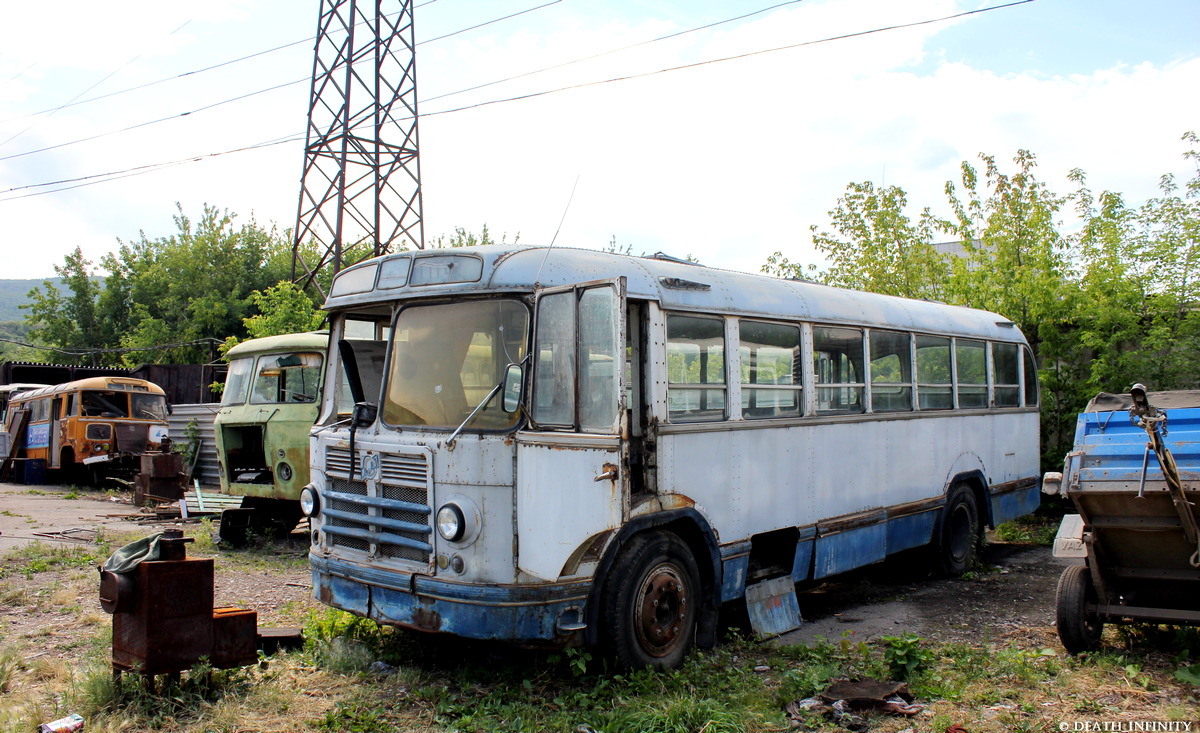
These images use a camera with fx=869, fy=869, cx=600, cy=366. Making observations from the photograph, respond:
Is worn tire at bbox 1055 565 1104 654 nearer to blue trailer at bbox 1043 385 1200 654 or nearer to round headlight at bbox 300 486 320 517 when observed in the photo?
blue trailer at bbox 1043 385 1200 654

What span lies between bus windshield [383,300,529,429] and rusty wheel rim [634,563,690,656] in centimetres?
144

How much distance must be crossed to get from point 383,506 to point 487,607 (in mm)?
1027

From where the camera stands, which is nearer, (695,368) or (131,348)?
(695,368)

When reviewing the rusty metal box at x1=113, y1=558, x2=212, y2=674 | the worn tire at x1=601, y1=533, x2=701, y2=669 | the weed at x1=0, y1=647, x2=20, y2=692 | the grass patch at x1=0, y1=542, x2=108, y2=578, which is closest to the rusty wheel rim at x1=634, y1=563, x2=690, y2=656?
the worn tire at x1=601, y1=533, x2=701, y2=669

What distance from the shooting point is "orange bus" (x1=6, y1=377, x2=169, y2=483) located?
792 inches

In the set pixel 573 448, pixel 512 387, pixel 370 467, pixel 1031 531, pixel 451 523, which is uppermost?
pixel 512 387

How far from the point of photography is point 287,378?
36.7ft

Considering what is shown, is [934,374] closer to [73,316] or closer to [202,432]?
[202,432]

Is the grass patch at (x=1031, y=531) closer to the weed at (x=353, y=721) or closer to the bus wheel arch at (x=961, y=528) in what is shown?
the bus wheel arch at (x=961, y=528)

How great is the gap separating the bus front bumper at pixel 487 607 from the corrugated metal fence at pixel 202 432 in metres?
8.54

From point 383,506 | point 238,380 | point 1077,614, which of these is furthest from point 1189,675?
point 238,380

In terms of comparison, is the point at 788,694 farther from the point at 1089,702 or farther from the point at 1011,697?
the point at 1089,702

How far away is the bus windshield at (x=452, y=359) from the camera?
18.1 feet

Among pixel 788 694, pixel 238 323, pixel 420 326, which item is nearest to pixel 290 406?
pixel 420 326
